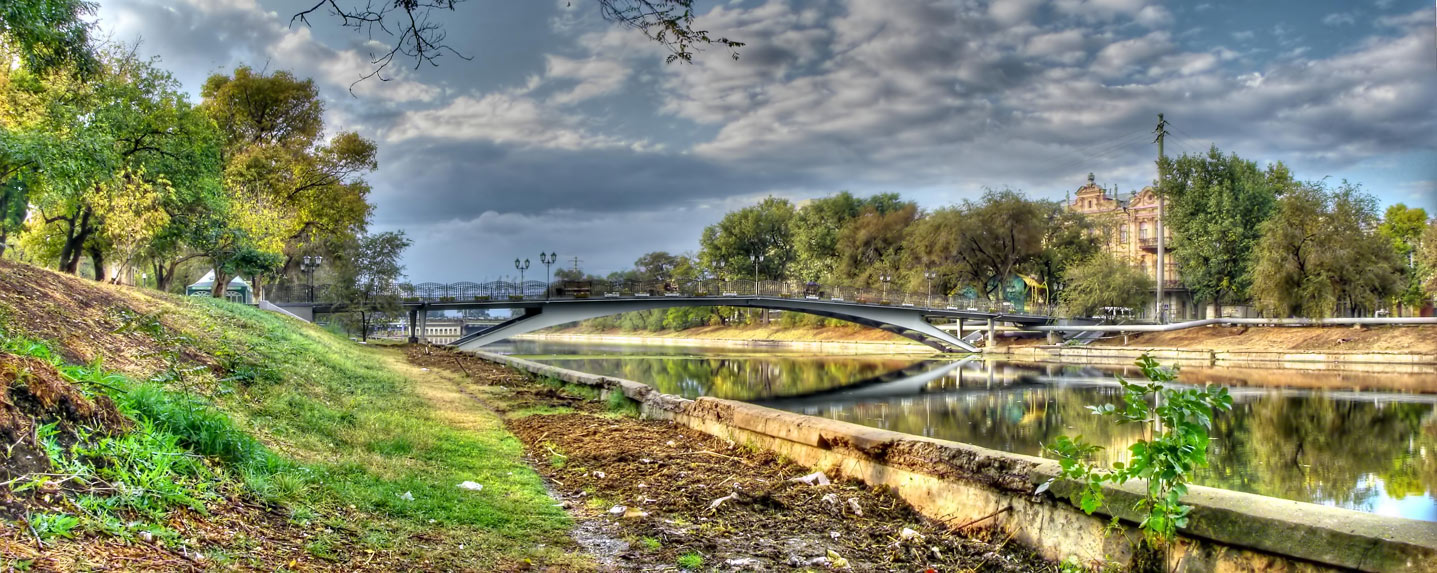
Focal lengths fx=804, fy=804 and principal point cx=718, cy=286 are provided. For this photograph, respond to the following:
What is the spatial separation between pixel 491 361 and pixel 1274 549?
23.1m

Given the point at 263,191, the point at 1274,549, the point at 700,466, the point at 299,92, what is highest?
the point at 299,92

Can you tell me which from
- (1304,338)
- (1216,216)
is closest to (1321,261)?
(1304,338)

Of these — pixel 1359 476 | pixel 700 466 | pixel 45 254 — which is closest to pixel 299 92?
pixel 45 254

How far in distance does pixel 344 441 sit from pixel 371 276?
38204mm

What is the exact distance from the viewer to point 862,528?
4387 mm

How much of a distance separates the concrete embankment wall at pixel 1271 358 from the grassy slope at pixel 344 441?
80.3 ft

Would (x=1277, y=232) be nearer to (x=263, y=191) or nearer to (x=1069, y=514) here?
(x=1069, y=514)

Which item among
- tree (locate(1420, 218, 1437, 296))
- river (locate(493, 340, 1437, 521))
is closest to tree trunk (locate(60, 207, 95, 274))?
river (locate(493, 340, 1437, 521))

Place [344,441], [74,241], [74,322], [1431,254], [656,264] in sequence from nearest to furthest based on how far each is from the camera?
[344,441]
[74,322]
[74,241]
[1431,254]
[656,264]

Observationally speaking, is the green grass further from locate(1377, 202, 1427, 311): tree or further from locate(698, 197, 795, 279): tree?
locate(698, 197, 795, 279): tree

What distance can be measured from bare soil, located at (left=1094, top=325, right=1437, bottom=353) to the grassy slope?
35741 millimetres

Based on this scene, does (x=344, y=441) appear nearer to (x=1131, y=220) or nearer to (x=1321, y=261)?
(x=1321, y=261)

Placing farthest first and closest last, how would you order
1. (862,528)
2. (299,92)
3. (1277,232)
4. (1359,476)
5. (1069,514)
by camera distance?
(1277,232) → (299,92) → (1359,476) → (862,528) → (1069,514)

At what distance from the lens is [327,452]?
566 cm
